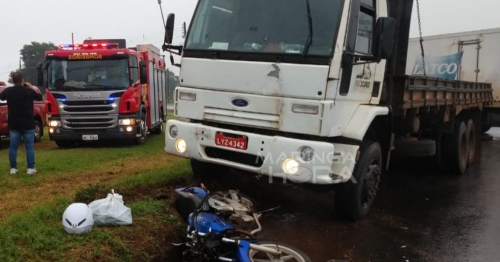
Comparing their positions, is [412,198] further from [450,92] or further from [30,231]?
[30,231]

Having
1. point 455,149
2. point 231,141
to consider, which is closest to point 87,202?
point 231,141

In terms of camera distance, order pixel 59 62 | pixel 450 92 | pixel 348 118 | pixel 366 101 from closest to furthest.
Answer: pixel 348 118, pixel 366 101, pixel 450 92, pixel 59 62

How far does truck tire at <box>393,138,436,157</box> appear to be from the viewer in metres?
7.16

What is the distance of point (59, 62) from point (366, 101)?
25.5 feet

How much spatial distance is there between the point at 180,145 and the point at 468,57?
1031 cm

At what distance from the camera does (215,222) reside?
4035 mm

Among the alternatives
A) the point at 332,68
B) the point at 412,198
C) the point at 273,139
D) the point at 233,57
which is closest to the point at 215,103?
the point at 233,57

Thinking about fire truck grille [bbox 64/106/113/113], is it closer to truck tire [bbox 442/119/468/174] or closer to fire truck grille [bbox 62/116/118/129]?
fire truck grille [bbox 62/116/118/129]

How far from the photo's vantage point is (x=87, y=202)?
16.6ft

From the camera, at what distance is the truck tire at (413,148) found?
23.5 ft

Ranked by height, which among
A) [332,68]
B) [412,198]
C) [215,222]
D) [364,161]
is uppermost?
[332,68]

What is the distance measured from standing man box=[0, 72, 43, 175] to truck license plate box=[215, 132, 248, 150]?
390cm

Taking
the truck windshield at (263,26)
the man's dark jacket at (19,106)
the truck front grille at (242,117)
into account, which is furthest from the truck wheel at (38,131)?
the truck front grille at (242,117)

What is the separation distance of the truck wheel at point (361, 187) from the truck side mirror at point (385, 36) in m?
1.20
